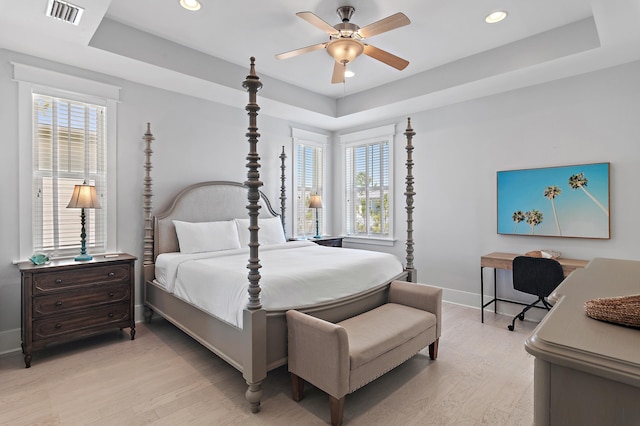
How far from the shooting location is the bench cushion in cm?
222

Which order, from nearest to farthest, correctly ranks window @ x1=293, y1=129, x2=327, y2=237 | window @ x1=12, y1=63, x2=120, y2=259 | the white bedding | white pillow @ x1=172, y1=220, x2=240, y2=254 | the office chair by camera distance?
the white bedding, window @ x1=12, y1=63, x2=120, y2=259, the office chair, white pillow @ x1=172, y1=220, x2=240, y2=254, window @ x1=293, y1=129, x2=327, y2=237

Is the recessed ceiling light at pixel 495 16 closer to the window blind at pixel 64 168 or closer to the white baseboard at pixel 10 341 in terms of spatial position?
the window blind at pixel 64 168

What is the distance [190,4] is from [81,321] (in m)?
3.00

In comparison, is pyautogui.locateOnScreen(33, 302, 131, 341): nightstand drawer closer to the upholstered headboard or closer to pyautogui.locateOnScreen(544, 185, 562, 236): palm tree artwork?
the upholstered headboard

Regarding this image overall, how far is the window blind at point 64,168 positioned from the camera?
330 centimetres

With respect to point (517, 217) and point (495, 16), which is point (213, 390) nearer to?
point (517, 217)

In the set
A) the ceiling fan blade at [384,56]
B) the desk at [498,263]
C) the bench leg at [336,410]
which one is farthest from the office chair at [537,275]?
the bench leg at [336,410]

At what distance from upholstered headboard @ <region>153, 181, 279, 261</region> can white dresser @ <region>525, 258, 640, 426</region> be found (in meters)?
3.45

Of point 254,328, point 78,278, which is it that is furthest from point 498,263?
point 78,278

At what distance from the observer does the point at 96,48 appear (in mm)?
3082

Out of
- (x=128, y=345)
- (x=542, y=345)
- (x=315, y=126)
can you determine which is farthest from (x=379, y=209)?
(x=542, y=345)

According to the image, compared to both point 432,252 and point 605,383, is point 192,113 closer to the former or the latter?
point 432,252

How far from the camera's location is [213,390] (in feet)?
8.18

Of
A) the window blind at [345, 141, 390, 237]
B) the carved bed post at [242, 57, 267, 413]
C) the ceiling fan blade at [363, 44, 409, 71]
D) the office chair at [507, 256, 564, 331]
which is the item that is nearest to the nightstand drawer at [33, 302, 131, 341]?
the carved bed post at [242, 57, 267, 413]
